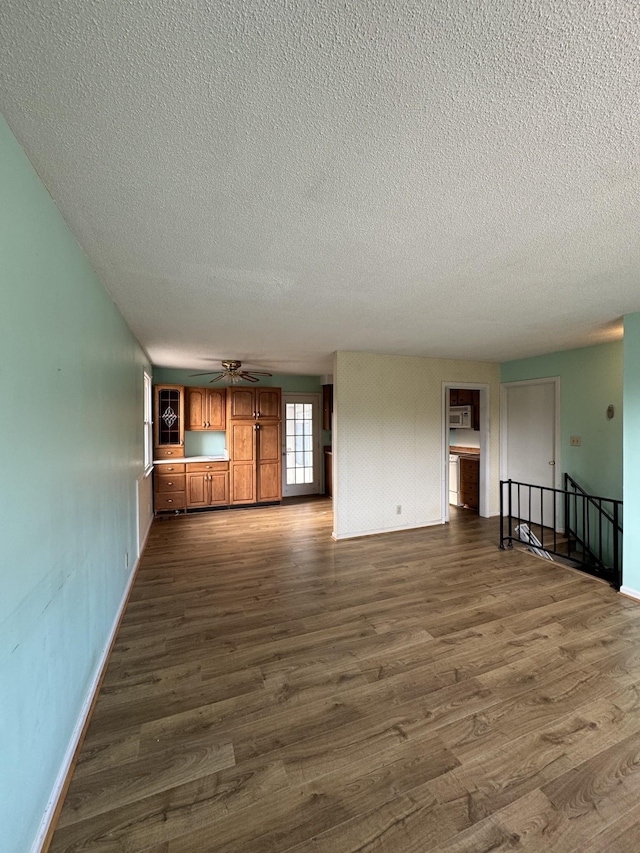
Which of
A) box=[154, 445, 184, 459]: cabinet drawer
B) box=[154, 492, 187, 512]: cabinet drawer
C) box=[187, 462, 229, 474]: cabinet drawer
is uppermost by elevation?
box=[154, 445, 184, 459]: cabinet drawer

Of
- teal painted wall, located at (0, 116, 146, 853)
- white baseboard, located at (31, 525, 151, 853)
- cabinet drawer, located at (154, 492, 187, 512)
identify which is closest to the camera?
teal painted wall, located at (0, 116, 146, 853)

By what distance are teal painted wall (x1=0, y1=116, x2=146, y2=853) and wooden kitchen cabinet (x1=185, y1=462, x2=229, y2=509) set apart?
12.2 feet

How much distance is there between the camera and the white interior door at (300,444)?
7.02 m

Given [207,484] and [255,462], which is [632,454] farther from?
[207,484]

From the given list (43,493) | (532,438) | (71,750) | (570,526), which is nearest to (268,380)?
(532,438)

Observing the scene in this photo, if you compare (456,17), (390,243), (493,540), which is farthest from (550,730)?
(493,540)

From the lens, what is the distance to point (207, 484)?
229 inches

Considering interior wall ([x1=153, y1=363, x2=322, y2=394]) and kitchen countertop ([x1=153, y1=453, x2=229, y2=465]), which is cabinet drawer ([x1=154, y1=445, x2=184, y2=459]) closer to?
kitchen countertop ([x1=153, y1=453, x2=229, y2=465])

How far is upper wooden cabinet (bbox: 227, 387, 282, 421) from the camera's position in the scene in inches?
237

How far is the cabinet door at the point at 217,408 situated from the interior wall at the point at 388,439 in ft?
8.27

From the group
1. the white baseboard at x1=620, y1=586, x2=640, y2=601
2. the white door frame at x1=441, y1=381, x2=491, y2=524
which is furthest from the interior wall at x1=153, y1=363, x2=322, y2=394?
the white baseboard at x1=620, y1=586, x2=640, y2=601

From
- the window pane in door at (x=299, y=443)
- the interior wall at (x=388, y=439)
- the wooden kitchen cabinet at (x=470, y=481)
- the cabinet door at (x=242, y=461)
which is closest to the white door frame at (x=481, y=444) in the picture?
the interior wall at (x=388, y=439)

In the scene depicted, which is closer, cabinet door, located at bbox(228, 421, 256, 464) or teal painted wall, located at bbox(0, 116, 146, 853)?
teal painted wall, located at bbox(0, 116, 146, 853)

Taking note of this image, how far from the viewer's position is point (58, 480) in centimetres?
138
